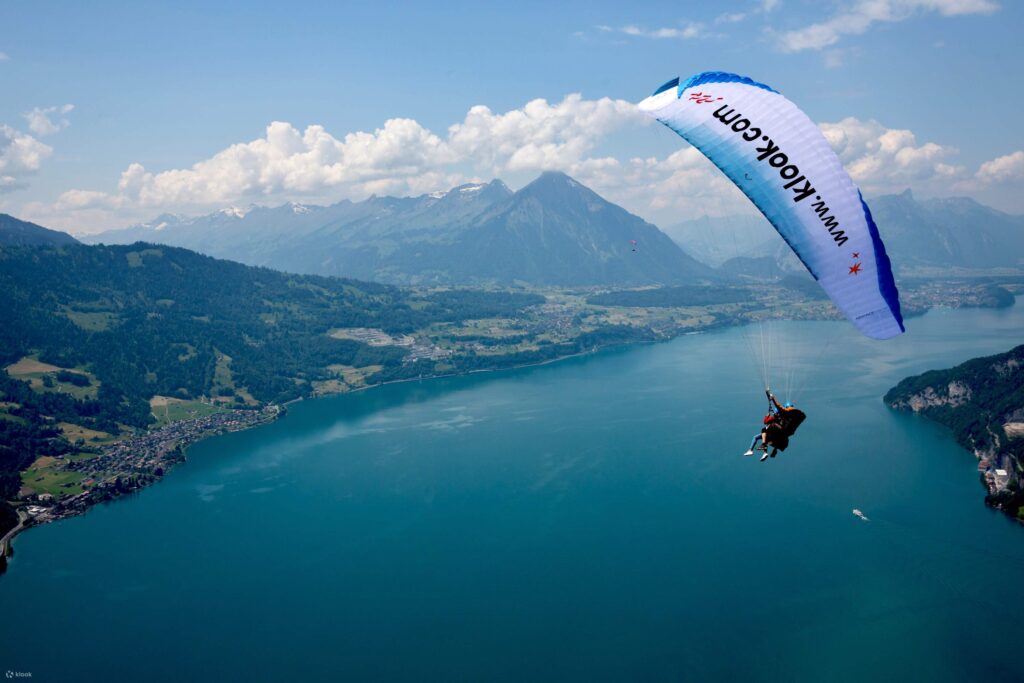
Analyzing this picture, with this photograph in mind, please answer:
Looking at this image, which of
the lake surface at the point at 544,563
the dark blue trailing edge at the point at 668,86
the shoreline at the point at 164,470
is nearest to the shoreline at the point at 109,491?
the shoreline at the point at 164,470

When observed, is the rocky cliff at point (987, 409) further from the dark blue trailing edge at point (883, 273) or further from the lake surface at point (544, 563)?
the dark blue trailing edge at point (883, 273)

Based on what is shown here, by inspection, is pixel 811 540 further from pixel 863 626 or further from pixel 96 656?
pixel 96 656

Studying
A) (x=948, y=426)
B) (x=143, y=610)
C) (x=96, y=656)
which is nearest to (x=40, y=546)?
(x=143, y=610)

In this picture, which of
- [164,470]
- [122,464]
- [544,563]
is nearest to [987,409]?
[544,563]

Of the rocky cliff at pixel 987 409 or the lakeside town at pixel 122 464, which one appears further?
the lakeside town at pixel 122 464

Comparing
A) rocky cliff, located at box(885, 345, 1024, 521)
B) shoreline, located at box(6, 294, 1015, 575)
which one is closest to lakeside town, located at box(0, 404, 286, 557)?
shoreline, located at box(6, 294, 1015, 575)

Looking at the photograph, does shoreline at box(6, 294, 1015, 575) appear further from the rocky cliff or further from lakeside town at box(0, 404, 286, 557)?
the rocky cliff

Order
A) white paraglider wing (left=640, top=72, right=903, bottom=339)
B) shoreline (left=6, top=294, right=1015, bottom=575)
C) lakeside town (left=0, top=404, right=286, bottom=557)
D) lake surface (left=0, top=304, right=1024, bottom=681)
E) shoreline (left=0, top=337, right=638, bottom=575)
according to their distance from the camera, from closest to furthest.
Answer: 1. white paraglider wing (left=640, top=72, right=903, bottom=339)
2. lake surface (left=0, top=304, right=1024, bottom=681)
3. shoreline (left=0, top=337, right=638, bottom=575)
4. shoreline (left=6, top=294, right=1015, bottom=575)
5. lakeside town (left=0, top=404, right=286, bottom=557)
